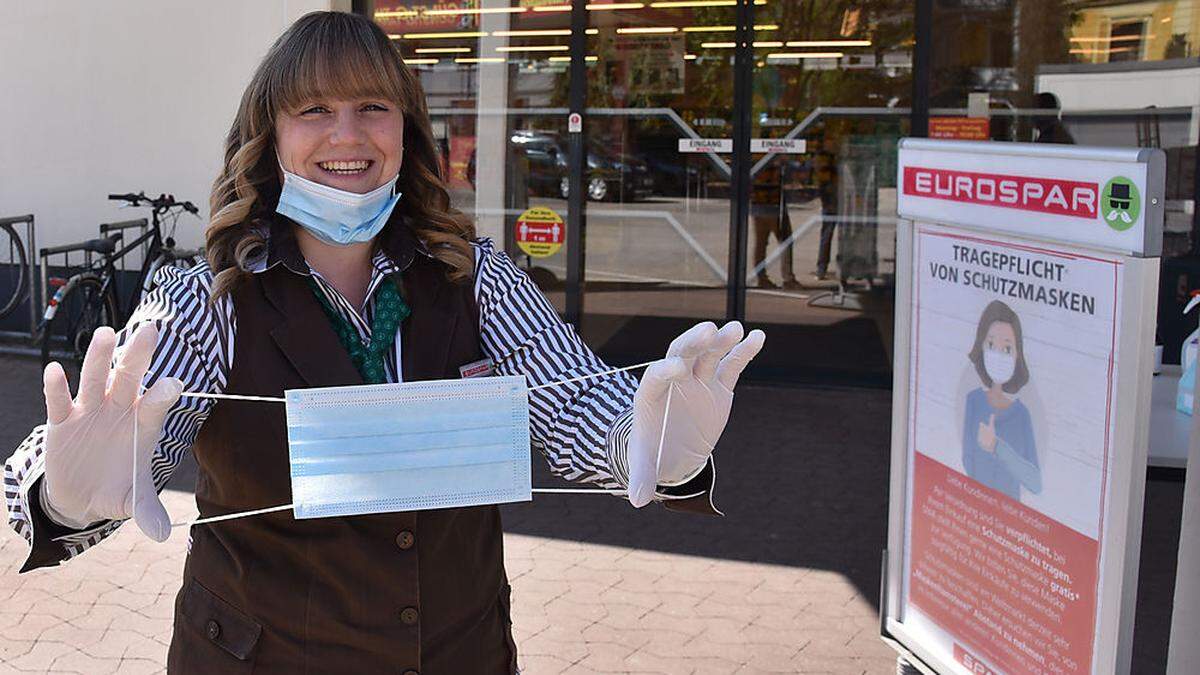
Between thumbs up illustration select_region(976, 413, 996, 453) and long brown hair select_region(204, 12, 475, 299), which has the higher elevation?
long brown hair select_region(204, 12, 475, 299)

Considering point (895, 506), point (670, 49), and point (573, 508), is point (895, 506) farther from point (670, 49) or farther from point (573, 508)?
point (670, 49)

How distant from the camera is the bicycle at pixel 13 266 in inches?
387

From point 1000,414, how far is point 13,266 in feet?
28.7

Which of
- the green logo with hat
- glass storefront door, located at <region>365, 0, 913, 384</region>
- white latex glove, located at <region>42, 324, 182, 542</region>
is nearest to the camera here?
white latex glove, located at <region>42, 324, 182, 542</region>

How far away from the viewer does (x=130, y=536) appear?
6008 mm

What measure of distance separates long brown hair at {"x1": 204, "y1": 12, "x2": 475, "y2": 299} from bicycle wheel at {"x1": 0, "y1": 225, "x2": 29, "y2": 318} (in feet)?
27.1

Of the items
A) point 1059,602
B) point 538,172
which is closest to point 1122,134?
point 538,172

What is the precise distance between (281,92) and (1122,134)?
748 cm

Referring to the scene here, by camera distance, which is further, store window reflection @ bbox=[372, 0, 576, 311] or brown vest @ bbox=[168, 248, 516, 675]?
store window reflection @ bbox=[372, 0, 576, 311]

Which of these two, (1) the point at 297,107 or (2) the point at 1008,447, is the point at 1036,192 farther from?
(1) the point at 297,107

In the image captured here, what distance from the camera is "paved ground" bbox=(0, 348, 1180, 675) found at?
4.75 m

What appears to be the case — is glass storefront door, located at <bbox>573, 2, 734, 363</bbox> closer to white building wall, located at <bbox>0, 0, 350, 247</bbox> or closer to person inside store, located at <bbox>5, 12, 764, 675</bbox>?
white building wall, located at <bbox>0, 0, 350, 247</bbox>

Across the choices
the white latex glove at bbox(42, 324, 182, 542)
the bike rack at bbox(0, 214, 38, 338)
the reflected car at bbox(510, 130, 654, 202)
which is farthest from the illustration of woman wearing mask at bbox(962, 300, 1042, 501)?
the bike rack at bbox(0, 214, 38, 338)

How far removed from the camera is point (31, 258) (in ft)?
32.7
